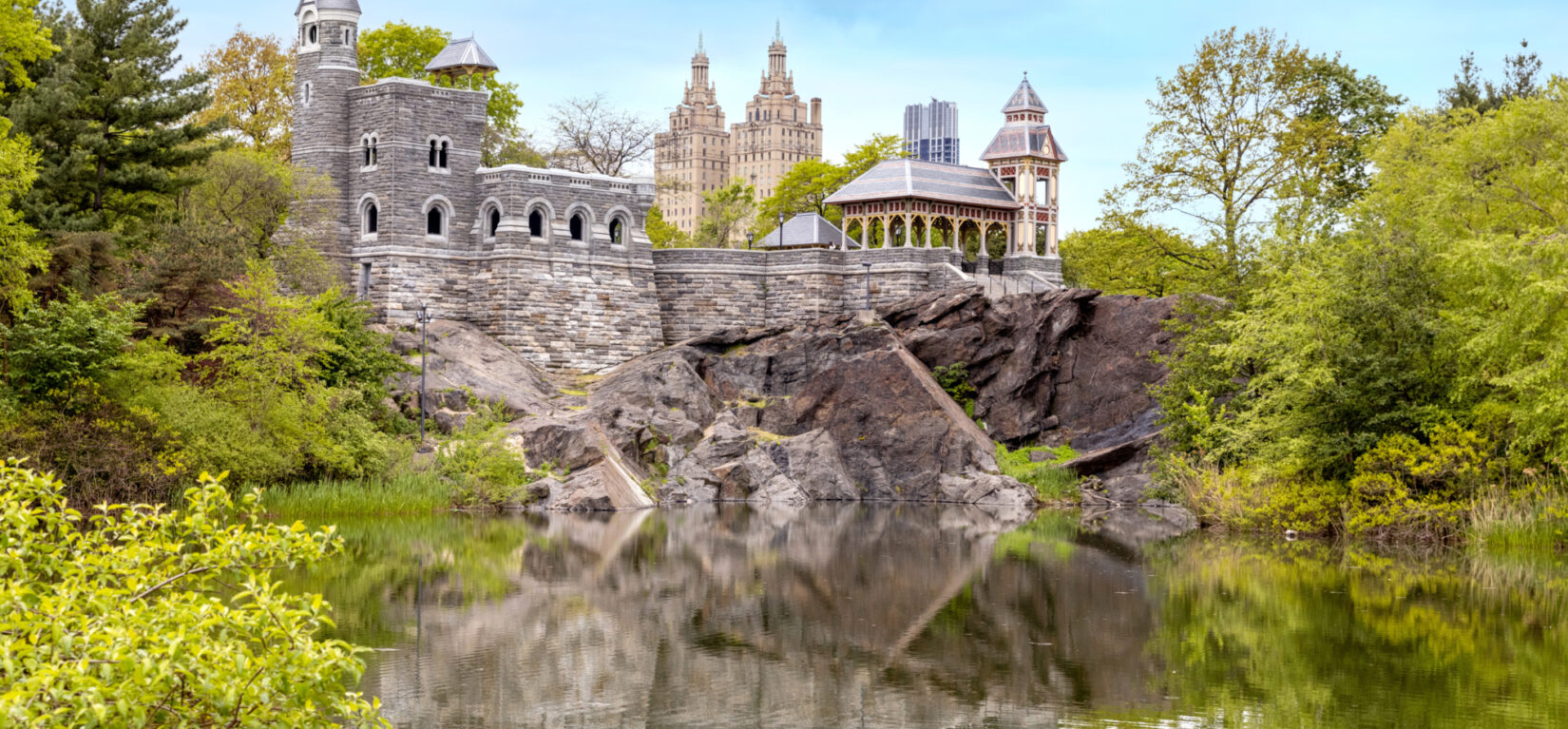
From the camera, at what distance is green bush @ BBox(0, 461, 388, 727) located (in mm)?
6871

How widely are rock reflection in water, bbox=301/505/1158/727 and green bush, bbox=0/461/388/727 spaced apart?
4567 mm

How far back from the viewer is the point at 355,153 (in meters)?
48.3

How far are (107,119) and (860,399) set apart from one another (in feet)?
76.3

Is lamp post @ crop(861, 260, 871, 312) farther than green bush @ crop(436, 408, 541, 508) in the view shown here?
Yes

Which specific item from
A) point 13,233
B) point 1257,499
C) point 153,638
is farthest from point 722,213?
point 153,638

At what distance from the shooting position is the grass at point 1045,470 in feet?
143

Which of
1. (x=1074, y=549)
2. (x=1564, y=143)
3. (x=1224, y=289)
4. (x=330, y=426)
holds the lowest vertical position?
(x=1074, y=549)

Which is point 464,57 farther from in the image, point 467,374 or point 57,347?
point 57,347

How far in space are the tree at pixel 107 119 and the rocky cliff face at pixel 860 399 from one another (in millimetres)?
9512

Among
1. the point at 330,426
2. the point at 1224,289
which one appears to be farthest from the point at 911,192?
the point at 330,426

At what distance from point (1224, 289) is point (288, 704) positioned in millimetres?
32231

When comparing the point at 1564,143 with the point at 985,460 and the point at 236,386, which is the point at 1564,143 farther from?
the point at 236,386

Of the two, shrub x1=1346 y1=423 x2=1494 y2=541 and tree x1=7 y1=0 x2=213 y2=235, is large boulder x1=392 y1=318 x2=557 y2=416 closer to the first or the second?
tree x1=7 y1=0 x2=213 y2=235

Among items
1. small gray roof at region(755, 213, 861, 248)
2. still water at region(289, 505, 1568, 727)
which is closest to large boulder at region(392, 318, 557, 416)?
still water at region(289, 505, 1568, 727)
